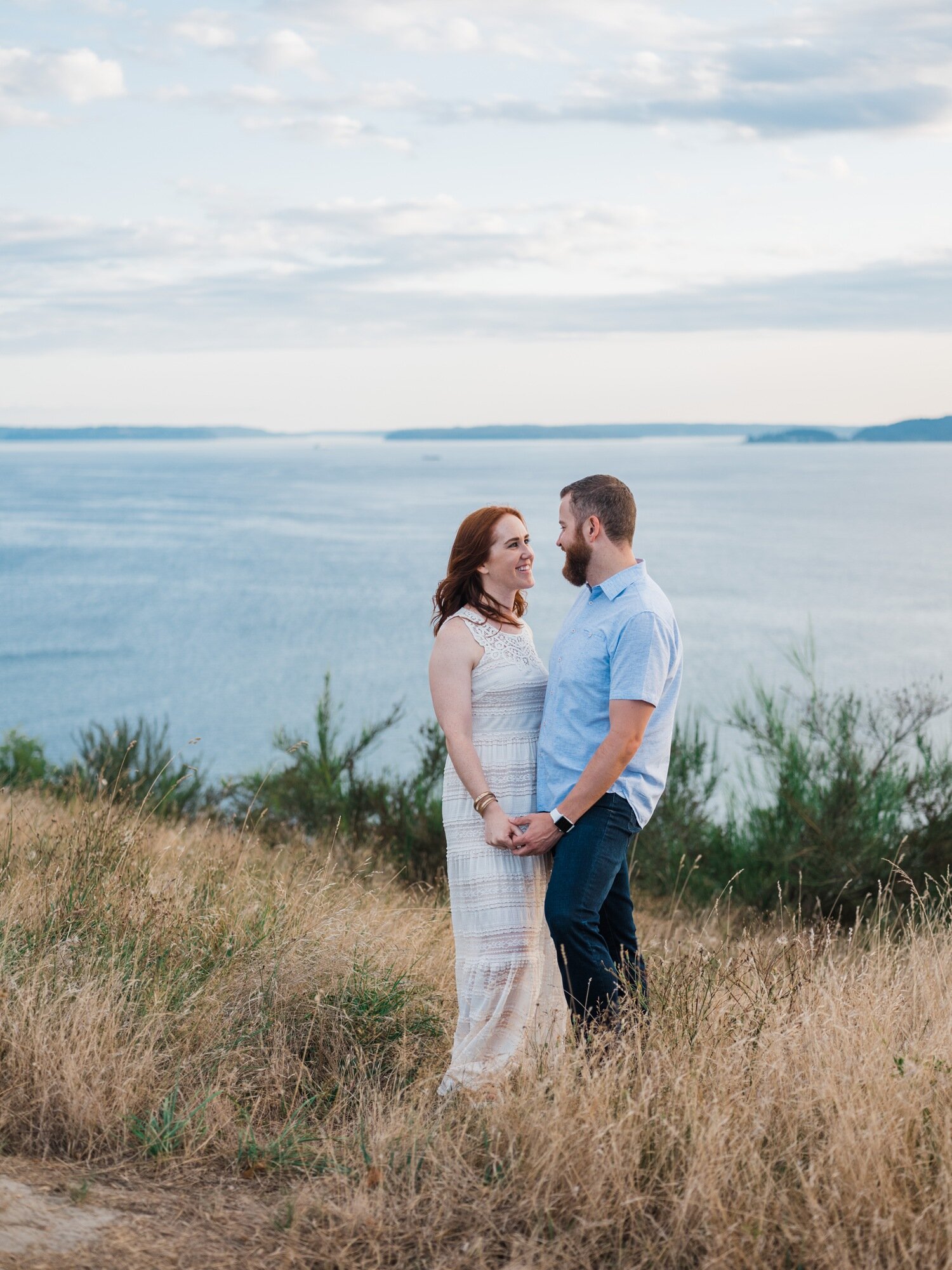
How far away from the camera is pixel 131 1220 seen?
2.98 meters

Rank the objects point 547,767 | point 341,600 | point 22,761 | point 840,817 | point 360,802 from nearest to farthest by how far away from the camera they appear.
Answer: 1. point 547,767
2. point 840,817
3. point 360,802
4. point 22,761
5. point 341,600

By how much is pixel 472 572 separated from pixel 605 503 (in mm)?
504

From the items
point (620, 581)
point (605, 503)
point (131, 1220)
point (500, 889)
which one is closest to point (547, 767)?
point (500, 889)

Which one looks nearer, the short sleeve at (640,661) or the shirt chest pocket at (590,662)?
the short sleeve at (640,661)

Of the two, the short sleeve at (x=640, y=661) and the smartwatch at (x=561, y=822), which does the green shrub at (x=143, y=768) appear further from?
the short sleeve at (x=640, y=661)

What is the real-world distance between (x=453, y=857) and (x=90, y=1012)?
1.22 meters

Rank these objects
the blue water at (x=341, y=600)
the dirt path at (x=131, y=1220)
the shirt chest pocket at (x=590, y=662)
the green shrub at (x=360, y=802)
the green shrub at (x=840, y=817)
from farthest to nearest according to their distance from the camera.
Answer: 1. the blue water at (x=341, y=600)
2. the green shrub at (x=360, y=802)
3. the green shrub at (x=840, y=817)
4. the shirt chest pocket at (x=590, y=662)
5. the dirt path at (x=131, y=1220)

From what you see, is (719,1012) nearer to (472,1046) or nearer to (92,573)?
(472,1046)

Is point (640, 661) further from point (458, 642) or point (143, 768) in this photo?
point (143, 768)

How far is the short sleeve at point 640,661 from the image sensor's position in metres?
3.57

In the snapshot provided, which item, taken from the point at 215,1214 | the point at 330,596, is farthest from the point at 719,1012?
the point at 330,596

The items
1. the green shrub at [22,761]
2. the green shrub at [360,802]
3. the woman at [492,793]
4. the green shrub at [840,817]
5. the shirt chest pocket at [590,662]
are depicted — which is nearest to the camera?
the shirt chest pocket at [590,662]

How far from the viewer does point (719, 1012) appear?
3.64 m

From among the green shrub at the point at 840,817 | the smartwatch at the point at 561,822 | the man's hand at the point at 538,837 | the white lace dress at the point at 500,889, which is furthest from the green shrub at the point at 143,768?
the smartwatch at the point at 561,822
